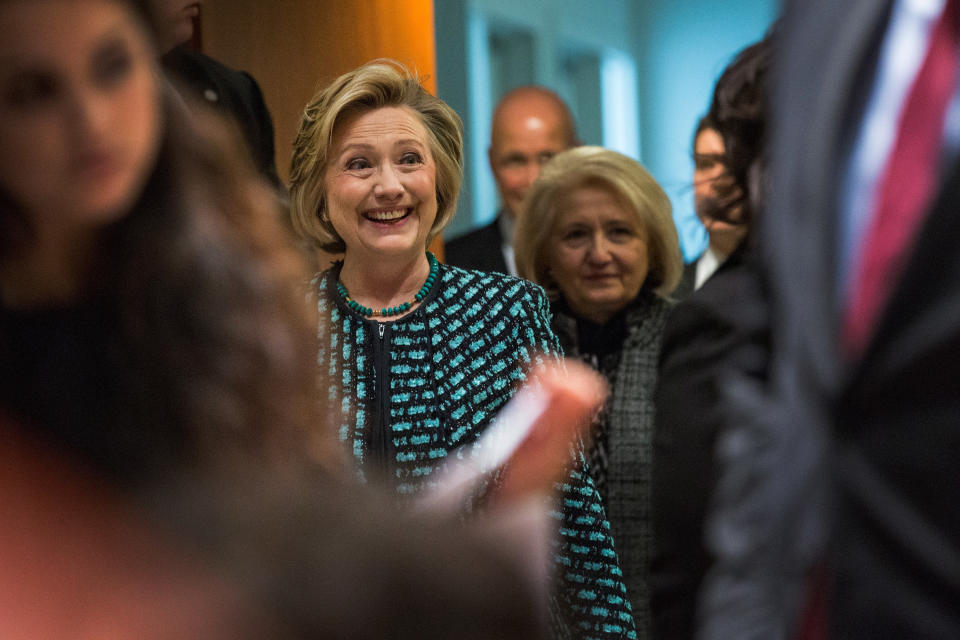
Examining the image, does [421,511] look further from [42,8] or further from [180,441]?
[42,8]

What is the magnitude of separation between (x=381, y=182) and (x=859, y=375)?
3.62 feet

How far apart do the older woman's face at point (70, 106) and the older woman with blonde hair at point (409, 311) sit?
0.92 meters

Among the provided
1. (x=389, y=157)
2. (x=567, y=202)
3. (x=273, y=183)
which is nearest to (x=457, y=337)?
(x=389, y=157)

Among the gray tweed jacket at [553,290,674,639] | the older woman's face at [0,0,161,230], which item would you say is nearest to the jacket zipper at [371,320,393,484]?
the gray tweed jacket at [553,290,674,639]

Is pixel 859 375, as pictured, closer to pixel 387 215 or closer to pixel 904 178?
pixel 904 178

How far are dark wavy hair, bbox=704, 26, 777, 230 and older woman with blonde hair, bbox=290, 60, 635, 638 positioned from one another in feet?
2.22

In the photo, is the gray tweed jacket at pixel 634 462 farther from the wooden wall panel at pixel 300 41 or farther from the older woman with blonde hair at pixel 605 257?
the wooden wall panel at pixel 300 41

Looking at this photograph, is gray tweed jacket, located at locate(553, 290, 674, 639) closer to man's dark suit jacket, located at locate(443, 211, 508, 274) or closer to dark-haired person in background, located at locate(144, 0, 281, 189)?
man's dark suit jacket, located at locate(443, 211, 508, 274)

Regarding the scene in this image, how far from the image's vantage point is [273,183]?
6.23 feet

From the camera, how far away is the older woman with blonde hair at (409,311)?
64.1 inches

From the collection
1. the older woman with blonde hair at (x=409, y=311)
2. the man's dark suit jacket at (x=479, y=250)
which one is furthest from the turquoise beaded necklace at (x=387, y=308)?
the man's dark suit jacket at (x=479, y=250)

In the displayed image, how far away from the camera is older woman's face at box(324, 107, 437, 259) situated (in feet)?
5.66

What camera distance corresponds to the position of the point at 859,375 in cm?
73

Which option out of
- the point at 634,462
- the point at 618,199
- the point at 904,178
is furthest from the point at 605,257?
the point at 904,178
